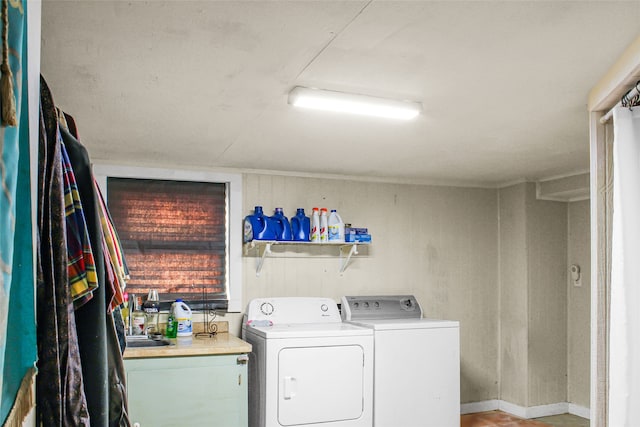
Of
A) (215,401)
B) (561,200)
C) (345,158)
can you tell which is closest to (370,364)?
(215,401)

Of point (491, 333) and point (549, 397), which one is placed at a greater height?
point (491, 333)

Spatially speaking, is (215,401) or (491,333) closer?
(215,401)

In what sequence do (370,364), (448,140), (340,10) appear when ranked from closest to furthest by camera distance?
1. (340,10)
2. (448,140)
3. (370,364)

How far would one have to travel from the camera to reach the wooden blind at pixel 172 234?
14.0 ft

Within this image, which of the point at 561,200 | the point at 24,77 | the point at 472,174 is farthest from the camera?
the point at 561,200

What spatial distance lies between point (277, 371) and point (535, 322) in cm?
252

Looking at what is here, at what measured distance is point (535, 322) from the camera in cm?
505

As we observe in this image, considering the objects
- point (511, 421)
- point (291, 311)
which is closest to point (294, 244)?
point (291, 311)

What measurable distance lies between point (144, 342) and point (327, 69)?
2.42m

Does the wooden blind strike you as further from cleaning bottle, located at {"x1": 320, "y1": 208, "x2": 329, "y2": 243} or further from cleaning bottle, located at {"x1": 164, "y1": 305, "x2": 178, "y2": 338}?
cleaning bottle, located at {"x1": 320, "y1": 208, "x2": 329, "y2": 243}

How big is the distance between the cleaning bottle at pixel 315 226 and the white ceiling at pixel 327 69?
832 mm

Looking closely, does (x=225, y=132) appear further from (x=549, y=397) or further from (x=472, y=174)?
(x=549, y=397)

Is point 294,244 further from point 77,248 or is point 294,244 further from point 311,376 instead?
point 77,248

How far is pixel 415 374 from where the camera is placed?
162 inches
